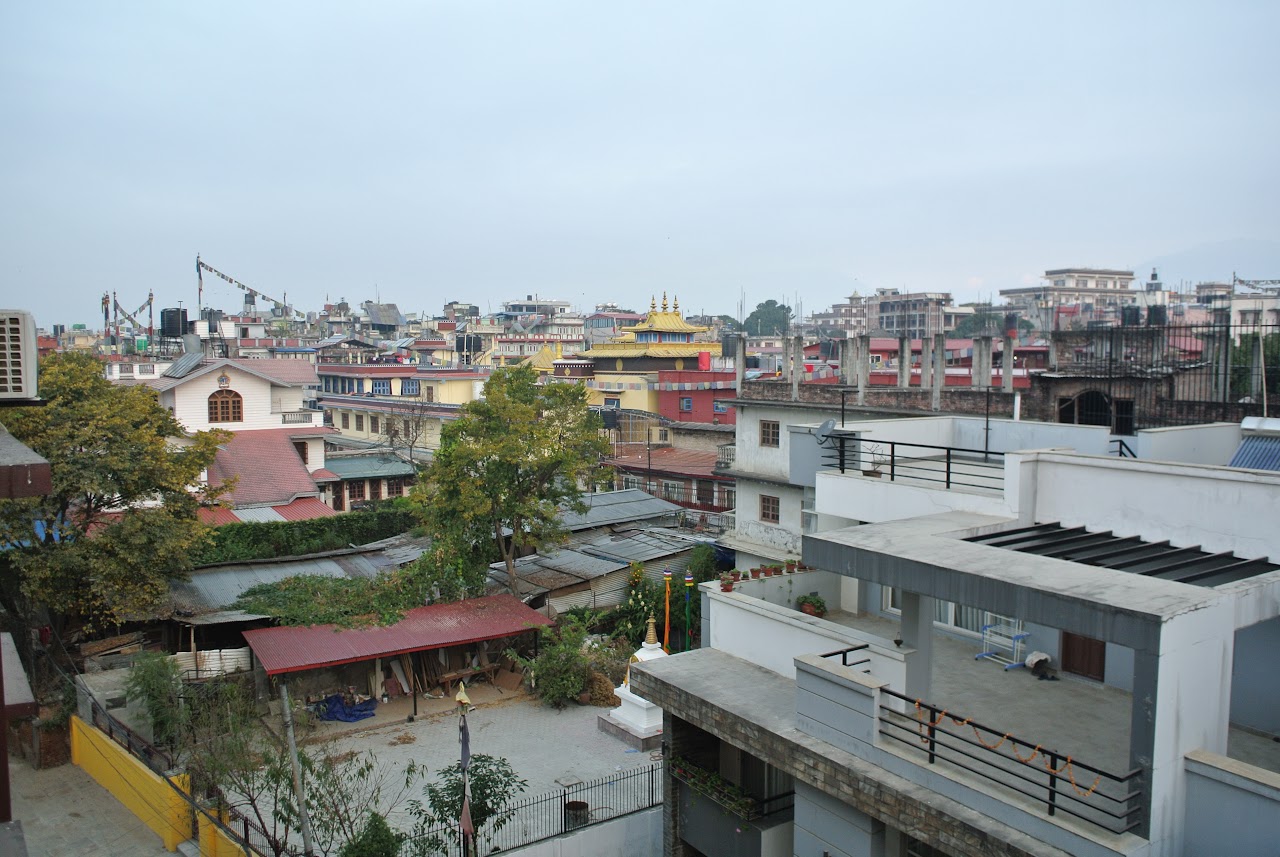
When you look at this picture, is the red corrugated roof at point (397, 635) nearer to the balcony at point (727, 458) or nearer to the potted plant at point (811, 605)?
the balcony at point (727, 458)

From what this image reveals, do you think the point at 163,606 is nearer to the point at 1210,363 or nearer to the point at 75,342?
the point at 1210,363

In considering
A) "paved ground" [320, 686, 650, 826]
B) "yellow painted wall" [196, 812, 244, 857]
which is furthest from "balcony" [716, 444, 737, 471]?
"yellow painted wall" [196, 812, 244, 857]

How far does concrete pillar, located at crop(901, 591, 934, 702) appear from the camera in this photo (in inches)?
396

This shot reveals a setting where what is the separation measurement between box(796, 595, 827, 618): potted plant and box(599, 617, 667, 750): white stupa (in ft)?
22.4

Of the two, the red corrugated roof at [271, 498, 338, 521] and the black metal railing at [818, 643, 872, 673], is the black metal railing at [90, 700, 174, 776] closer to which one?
the black metal railing at [818, 643, 872, 673]

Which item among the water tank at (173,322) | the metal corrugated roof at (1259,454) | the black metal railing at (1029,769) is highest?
the water tank at (173,322)

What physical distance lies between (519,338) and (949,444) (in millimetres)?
99584

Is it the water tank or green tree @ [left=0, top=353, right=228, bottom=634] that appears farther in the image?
the water tank

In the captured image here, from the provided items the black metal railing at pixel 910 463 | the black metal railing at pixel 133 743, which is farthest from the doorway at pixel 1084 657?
the black metal railing at pixel 133 743

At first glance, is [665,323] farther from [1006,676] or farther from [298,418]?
[1006,676]

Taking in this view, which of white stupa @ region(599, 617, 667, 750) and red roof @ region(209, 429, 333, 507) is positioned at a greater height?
red roof @ region(209, 429, 333, 507)

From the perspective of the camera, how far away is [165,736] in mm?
18094

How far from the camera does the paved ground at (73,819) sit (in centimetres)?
1450

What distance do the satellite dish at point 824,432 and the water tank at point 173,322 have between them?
53.4m
